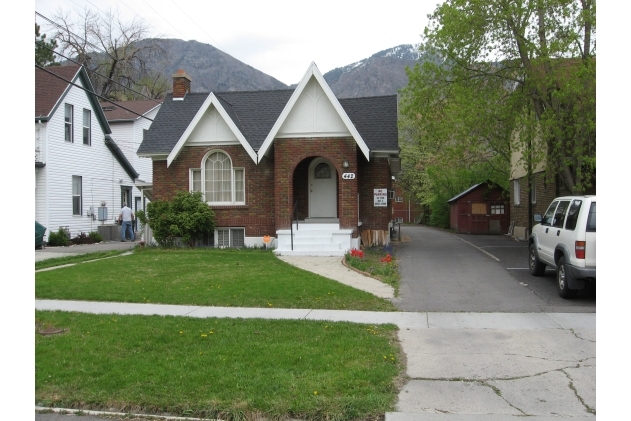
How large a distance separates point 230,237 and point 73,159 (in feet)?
32.1

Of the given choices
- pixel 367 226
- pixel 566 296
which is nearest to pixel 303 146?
pixel 367 226

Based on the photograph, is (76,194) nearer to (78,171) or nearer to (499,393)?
(78,171)

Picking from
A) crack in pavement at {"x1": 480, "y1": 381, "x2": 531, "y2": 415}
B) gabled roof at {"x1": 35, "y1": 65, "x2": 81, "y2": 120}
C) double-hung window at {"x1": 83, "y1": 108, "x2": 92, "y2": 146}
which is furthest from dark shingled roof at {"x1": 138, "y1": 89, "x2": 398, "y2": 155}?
crack in pavement at {"x1": 480, "y1": 381, "x2": 531, "y2": 415}

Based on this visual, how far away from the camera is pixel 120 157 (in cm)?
2861

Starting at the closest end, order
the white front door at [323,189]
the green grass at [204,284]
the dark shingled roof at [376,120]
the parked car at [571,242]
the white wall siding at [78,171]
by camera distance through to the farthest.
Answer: the parked car at [571,242] < the green grass at [204,284] < the dark shingled roof at [376,120] < the white front door at [323,189] < the white wall siding at [78,171]

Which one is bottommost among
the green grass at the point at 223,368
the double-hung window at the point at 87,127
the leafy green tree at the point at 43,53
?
the green grass at the point at 223,368

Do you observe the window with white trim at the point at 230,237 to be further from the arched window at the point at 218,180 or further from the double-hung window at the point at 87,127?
the double-hung window at the point at 87,127

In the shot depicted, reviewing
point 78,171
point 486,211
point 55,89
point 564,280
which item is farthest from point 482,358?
point 486,211

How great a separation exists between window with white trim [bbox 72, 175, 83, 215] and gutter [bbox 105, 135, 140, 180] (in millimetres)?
2706

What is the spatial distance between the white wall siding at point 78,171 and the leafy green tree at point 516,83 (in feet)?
48.1

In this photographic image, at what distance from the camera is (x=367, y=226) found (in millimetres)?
20109

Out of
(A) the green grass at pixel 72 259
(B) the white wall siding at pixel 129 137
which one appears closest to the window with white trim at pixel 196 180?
(A) the green grass at pixel 72 259

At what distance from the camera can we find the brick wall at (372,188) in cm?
1980

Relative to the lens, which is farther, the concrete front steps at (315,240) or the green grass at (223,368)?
the concrete front steps at (315,240)
